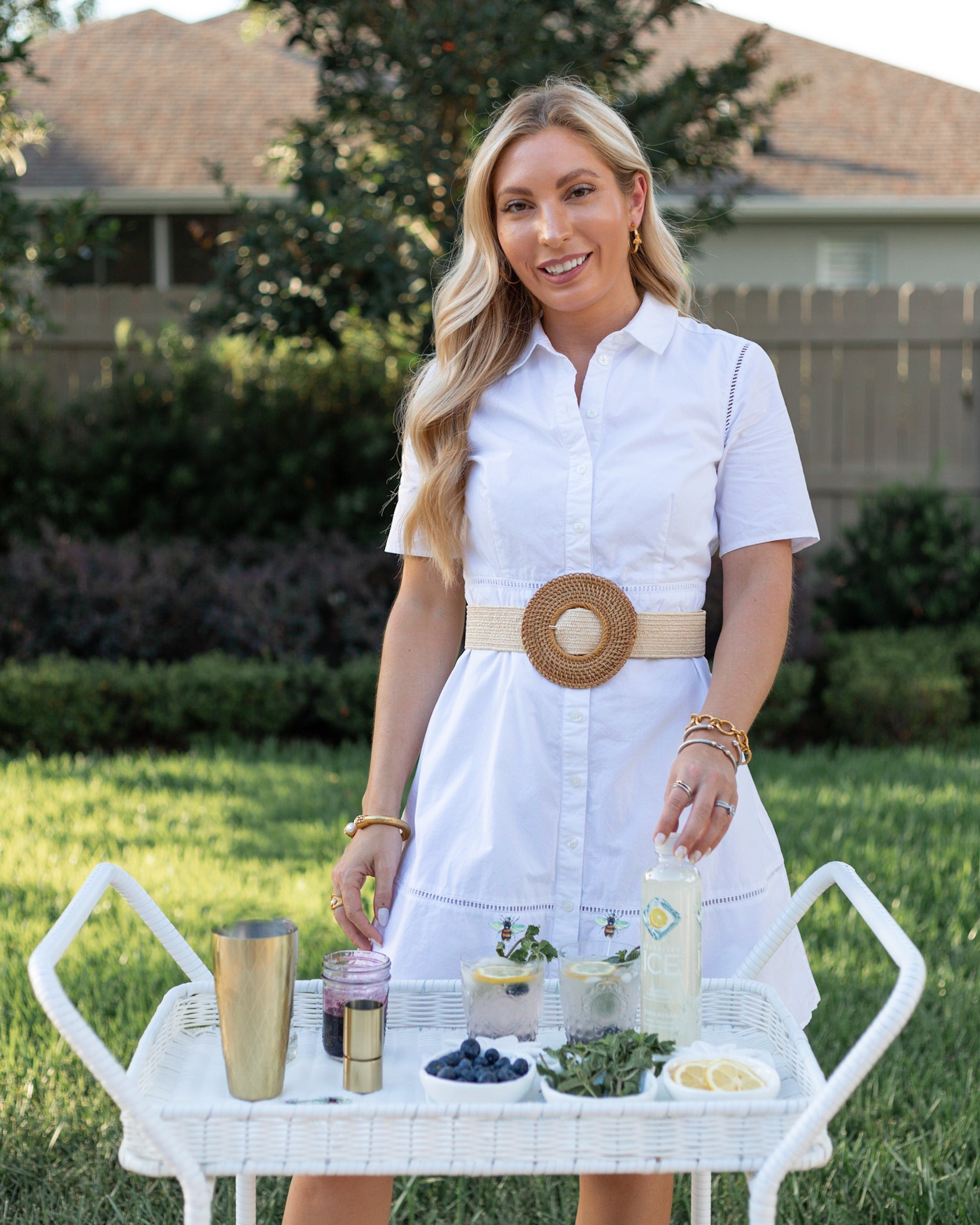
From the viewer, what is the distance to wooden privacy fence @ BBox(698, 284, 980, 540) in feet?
27.0

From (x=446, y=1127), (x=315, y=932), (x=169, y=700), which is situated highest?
(x=446, y=1127)

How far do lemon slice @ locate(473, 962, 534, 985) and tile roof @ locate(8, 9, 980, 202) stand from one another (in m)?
11.9

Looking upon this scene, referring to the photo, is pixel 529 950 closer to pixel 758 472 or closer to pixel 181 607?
pixel 758 472

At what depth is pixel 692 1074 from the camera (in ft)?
4.55

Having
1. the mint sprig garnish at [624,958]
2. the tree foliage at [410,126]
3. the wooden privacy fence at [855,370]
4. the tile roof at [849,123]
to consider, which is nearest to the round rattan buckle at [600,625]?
the mint sprig garnish at [624,958]

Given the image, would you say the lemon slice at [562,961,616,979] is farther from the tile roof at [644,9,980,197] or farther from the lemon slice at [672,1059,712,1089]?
the tile roof at [644,9,980,197]

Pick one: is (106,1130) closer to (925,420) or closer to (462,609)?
(462,609)

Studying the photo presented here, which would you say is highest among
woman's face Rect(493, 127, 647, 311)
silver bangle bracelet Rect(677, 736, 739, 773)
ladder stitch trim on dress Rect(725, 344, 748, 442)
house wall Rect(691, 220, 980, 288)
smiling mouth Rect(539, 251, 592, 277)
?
house wall Rect(691, 220, 980, 288)

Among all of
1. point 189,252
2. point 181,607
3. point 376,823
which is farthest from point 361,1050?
point 189,252

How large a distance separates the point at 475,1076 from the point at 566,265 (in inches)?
→ 44.9

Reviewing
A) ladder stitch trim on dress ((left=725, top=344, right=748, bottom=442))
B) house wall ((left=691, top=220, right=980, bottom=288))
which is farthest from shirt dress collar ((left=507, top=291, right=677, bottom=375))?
house wall ((left=691, top=220, right=980, bottom=288))

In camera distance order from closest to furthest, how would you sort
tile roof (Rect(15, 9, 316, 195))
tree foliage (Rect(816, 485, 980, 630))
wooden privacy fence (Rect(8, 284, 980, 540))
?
tree foliage (Rect(816, 485, 980, 630)), wooden privacy fence (Rect(8, 284, 980, 540)), tile roof (Rect(15, 9, 316, 195))

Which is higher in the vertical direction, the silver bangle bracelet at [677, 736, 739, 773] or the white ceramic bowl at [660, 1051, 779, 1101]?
the silver bangle bracelet at [677, 736, 739, 773]

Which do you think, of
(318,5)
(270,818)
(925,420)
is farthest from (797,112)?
(270,818)
